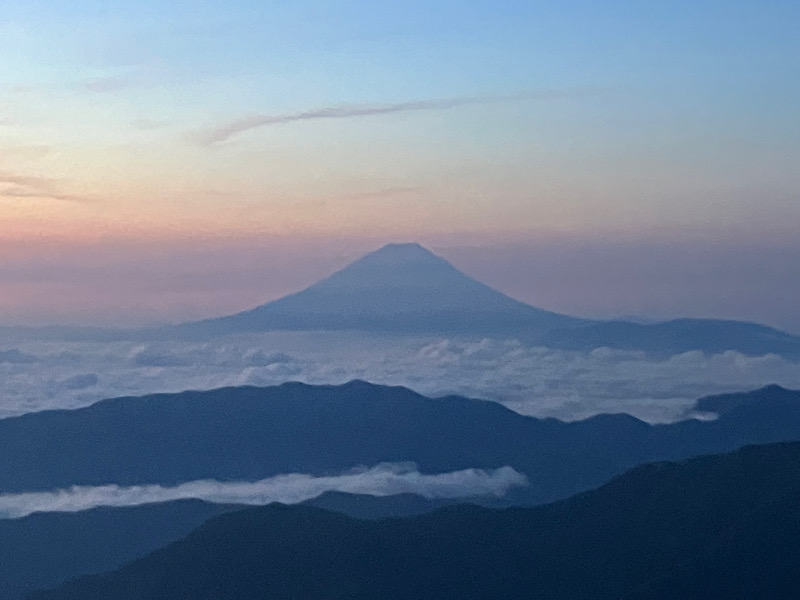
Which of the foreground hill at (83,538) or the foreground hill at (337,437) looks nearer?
the foreground hill at (83,538)

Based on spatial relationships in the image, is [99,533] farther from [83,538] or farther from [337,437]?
[337,437]

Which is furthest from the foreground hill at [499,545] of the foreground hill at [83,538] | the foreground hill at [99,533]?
the foreground hill at [99,533]

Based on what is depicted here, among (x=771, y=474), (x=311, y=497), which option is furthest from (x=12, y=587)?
(x=771, y=474)

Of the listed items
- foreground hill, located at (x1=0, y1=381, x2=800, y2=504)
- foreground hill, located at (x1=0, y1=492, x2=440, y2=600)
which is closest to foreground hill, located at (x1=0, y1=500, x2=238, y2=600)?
foreground hill, located at (x1=0, y1=492, x2=440, y2=600)

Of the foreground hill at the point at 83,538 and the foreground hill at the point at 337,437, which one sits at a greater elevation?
the foreground hill at the point at 337,437

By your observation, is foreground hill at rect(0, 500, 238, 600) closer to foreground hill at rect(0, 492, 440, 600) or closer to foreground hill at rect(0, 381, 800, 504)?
foreground hill at rect(0, 492, 440, 600)

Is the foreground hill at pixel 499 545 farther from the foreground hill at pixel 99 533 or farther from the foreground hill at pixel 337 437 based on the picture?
the foreground hill at pixel 337 437
